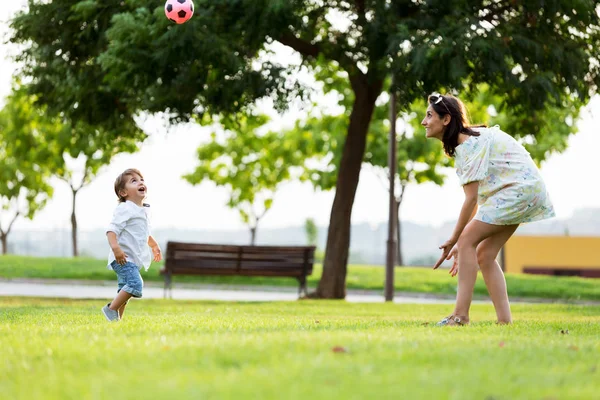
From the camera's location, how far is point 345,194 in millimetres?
19016

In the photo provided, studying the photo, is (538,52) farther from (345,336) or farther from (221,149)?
(221,149)

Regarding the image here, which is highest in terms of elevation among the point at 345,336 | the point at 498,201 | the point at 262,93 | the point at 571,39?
the point at 571,39

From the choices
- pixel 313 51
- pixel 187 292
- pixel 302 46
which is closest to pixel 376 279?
pixel 187 292

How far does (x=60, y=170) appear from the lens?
45.1 meters

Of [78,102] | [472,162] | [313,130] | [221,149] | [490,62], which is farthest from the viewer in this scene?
[221,149]

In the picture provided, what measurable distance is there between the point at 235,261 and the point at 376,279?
852 cm

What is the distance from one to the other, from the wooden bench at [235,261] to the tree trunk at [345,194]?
1145 mm

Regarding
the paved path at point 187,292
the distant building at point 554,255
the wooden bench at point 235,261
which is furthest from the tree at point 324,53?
the distant building at point 554,255

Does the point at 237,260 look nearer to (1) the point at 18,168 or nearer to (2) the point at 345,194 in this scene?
(2) the point at 345,194

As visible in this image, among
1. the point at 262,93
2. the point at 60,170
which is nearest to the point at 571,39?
the point at 262,93

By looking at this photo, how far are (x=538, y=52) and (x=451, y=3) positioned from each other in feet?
5.55

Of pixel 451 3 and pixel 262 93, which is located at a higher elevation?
pixel 451 3

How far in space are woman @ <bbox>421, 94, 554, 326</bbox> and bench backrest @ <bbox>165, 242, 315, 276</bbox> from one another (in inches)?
448

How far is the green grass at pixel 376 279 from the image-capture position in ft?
80.3
